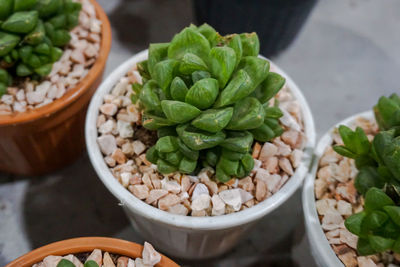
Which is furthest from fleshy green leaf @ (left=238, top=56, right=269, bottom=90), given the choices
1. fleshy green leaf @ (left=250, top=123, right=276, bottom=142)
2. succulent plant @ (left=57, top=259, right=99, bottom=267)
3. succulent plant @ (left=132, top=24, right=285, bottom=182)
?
succulent plant @ (left=57, top=259, right=99, bottom=267)

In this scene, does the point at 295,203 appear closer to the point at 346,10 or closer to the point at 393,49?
the point at 393,49

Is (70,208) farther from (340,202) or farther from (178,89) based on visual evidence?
(340,202)

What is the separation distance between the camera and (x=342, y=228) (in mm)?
880

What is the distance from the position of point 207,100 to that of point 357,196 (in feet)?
1.40

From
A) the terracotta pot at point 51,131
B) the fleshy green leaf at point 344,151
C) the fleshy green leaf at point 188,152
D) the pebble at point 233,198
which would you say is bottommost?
the terracotta pot at point 51,131

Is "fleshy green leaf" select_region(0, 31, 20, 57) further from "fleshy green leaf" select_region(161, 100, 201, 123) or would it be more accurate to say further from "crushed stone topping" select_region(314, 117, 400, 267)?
"crushed stone topping" select_region(314, 117, 400, 267)

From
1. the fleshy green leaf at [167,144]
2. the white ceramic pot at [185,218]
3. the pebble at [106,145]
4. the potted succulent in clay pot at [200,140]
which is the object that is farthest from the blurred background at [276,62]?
the fleshy green leaf at [167,144]

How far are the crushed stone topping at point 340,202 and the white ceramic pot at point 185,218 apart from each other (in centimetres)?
6

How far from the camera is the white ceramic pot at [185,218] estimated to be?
842 mm

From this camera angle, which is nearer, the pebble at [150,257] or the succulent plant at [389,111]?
the pebble at [150,257]

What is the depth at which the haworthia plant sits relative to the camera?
780mm

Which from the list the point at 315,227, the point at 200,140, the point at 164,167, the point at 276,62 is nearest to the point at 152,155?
the point at 164,167

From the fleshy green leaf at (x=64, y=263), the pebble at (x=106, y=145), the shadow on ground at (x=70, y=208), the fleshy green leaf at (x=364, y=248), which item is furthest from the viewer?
the shadow on ground at (x=70, y=208)

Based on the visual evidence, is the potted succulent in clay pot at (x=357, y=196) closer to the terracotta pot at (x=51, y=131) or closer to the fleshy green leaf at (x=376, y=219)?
the fleshy green leaf at (x=376, y=219)
